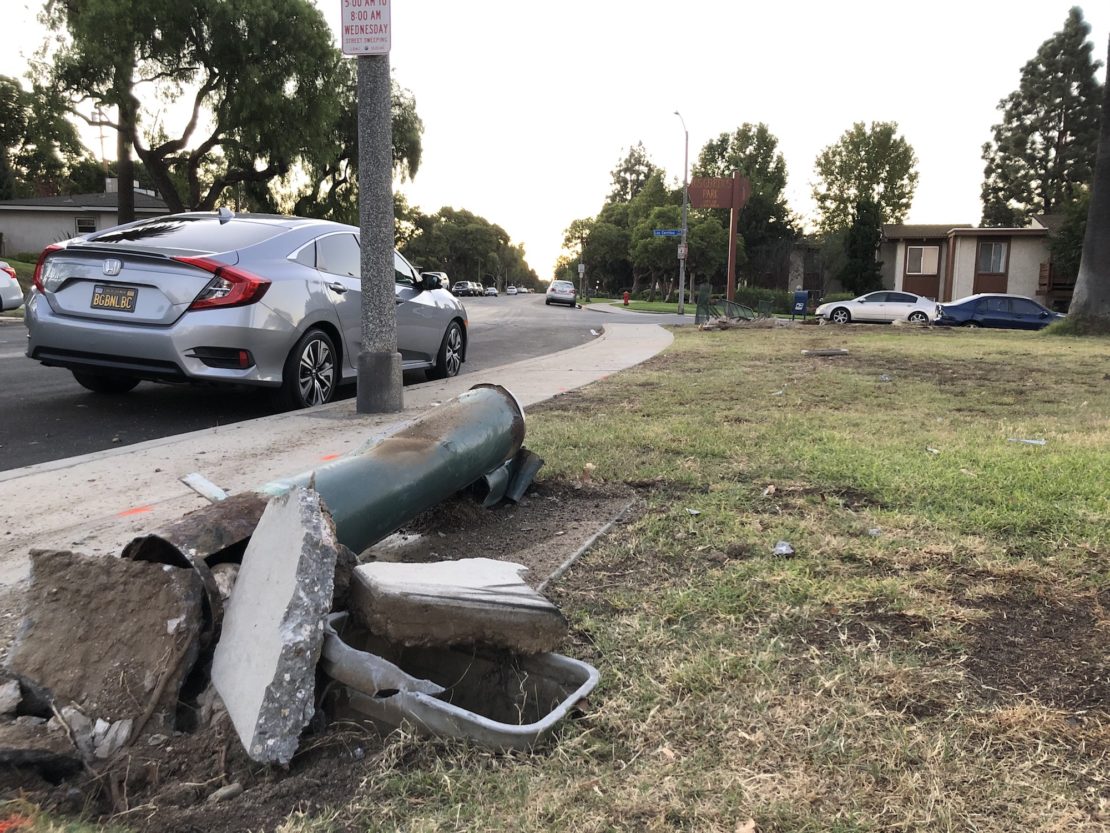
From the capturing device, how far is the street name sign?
20.8 ft

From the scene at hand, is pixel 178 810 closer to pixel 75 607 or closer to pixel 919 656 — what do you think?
pixel 75 607

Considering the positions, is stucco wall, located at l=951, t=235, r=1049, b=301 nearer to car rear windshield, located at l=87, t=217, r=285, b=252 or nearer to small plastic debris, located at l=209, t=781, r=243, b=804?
car rear windshield, located at l=87, t=217, r=285, b=252

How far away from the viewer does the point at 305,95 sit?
30.1m

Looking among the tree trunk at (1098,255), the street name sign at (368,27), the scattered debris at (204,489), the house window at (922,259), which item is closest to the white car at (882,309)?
the tree trunk at (1098,255)

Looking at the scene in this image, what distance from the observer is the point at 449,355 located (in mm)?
9352

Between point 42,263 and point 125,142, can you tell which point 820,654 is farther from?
point 125,142

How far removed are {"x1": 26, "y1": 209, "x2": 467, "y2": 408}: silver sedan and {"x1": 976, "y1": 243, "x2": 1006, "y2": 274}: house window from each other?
4630 centimetres

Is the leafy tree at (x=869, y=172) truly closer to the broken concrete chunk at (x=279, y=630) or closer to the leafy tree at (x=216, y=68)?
the leafy tree at (x=216, y=68)

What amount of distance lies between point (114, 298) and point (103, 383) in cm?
166

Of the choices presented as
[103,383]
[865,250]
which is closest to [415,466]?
[103,383]

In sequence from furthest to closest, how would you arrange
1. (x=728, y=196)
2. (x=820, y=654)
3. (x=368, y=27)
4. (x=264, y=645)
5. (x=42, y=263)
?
(x=728, y=196), (x=368, y=27), (x=42, y=263), (x=820, y=654), (x=264, y=645)

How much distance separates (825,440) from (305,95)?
96.7 feet

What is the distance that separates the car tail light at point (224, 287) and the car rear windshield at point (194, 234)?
0.76 feet

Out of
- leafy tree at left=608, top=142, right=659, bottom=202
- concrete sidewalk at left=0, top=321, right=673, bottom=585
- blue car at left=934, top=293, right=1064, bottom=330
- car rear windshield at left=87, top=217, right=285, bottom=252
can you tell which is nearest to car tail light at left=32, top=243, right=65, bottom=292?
car rear windshield at left=87, top=217, right=285, bottom=252
